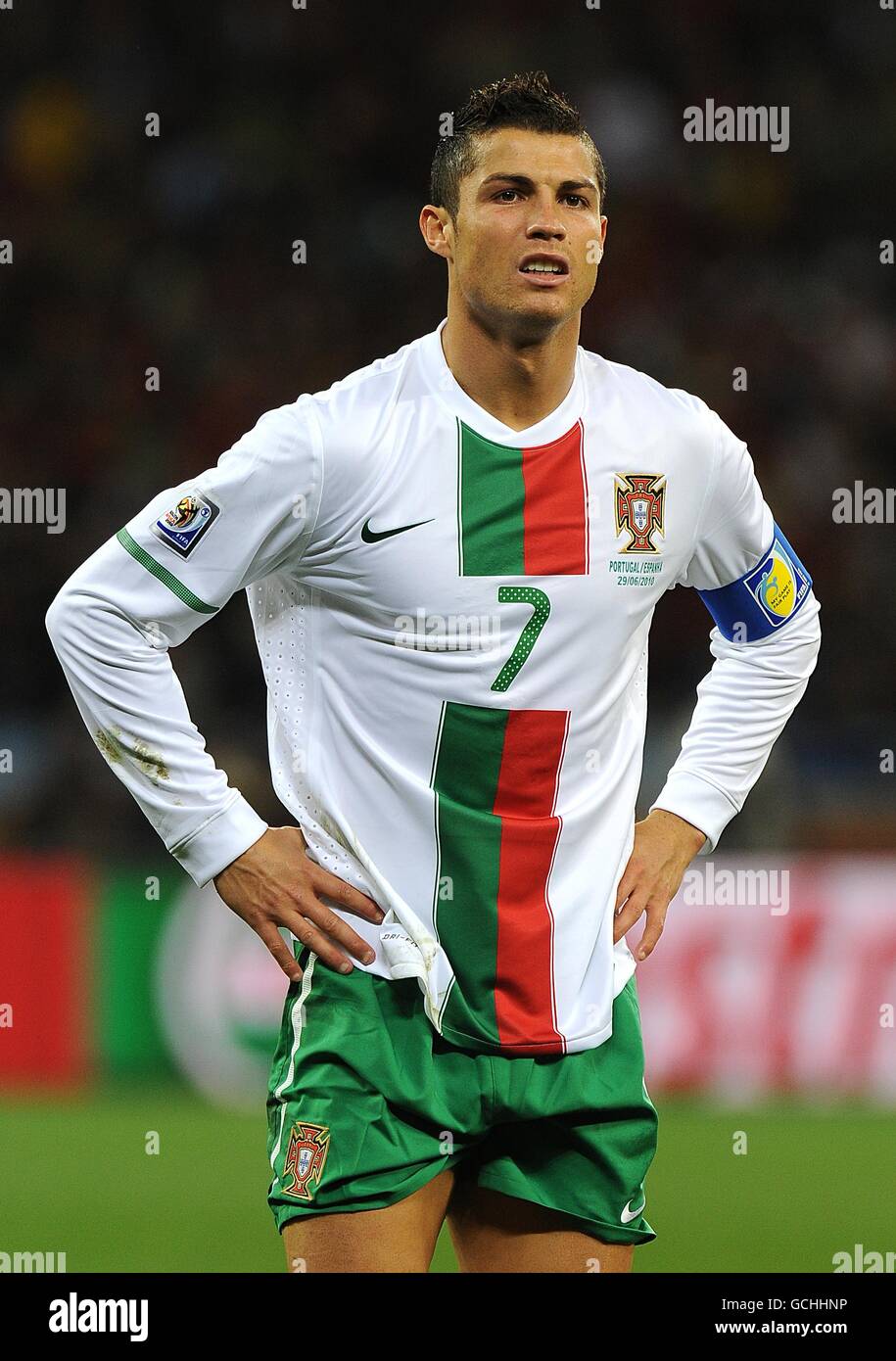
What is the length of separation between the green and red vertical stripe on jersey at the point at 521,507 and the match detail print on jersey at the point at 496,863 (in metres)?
0.22

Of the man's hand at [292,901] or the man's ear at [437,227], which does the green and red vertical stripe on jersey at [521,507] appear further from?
the man's hand at [292,901]

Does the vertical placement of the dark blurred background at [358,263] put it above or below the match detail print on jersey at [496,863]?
above

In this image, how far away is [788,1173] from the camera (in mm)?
6383

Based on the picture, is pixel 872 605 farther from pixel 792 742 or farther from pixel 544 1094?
pixel 544 1094

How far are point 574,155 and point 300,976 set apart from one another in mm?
1300

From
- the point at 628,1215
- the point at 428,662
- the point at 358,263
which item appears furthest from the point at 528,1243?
the point at 358,263

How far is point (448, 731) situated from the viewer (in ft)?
8.87

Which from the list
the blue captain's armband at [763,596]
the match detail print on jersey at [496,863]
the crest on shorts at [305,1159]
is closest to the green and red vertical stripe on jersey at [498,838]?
the match detail print on jersey at [496,863]

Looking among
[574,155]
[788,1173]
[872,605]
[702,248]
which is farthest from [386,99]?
[574,155]

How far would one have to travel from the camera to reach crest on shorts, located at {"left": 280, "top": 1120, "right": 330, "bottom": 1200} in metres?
2.62

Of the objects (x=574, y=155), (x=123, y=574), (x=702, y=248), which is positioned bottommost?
(x=123, y=574)

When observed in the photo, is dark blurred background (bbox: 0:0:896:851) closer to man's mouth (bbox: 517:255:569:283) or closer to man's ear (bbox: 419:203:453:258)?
man's ear (bbox: 419:203:453:258)

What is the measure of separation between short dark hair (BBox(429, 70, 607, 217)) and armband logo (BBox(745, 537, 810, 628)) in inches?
26.8

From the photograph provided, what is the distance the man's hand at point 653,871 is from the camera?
288cm
